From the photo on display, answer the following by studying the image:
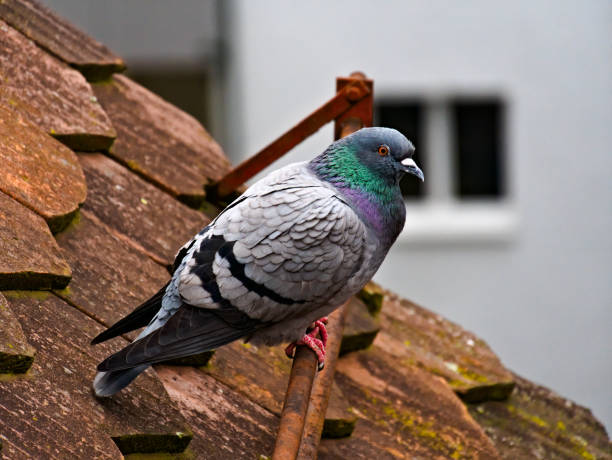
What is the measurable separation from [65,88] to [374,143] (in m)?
1.47

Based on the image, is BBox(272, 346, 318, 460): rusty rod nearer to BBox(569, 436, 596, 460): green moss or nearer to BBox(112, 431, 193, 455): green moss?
BBox(112, 431, 193, 455): green moss

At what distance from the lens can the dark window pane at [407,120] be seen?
1482 centimetres

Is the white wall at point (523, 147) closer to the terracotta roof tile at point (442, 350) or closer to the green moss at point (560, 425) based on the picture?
the terracotta roof tile at point (442, 350)

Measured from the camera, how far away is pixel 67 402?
3.27 meters

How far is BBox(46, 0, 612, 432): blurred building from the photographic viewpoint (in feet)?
47.9

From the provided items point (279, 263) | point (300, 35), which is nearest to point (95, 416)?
point (279, 263)

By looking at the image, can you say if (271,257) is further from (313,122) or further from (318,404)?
(313,122)

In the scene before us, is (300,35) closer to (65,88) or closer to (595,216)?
(595,216)

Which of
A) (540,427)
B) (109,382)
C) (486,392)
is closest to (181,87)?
(486,392)

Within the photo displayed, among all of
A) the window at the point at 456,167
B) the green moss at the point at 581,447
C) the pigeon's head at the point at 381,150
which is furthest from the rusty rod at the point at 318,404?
the window at the point at 456,167

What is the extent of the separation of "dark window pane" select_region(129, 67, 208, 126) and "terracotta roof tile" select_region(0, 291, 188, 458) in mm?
17438

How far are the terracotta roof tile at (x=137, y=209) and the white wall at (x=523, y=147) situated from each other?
9.94 m

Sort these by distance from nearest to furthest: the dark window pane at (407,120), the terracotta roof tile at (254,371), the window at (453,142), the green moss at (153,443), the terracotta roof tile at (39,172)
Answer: the green moss at (153,443), the terracotta roof tile at (39,172), the terracotta roof tile at (254,371), the window at (453,142), the dark window pane at (407,120)

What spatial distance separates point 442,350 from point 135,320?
2.09m
